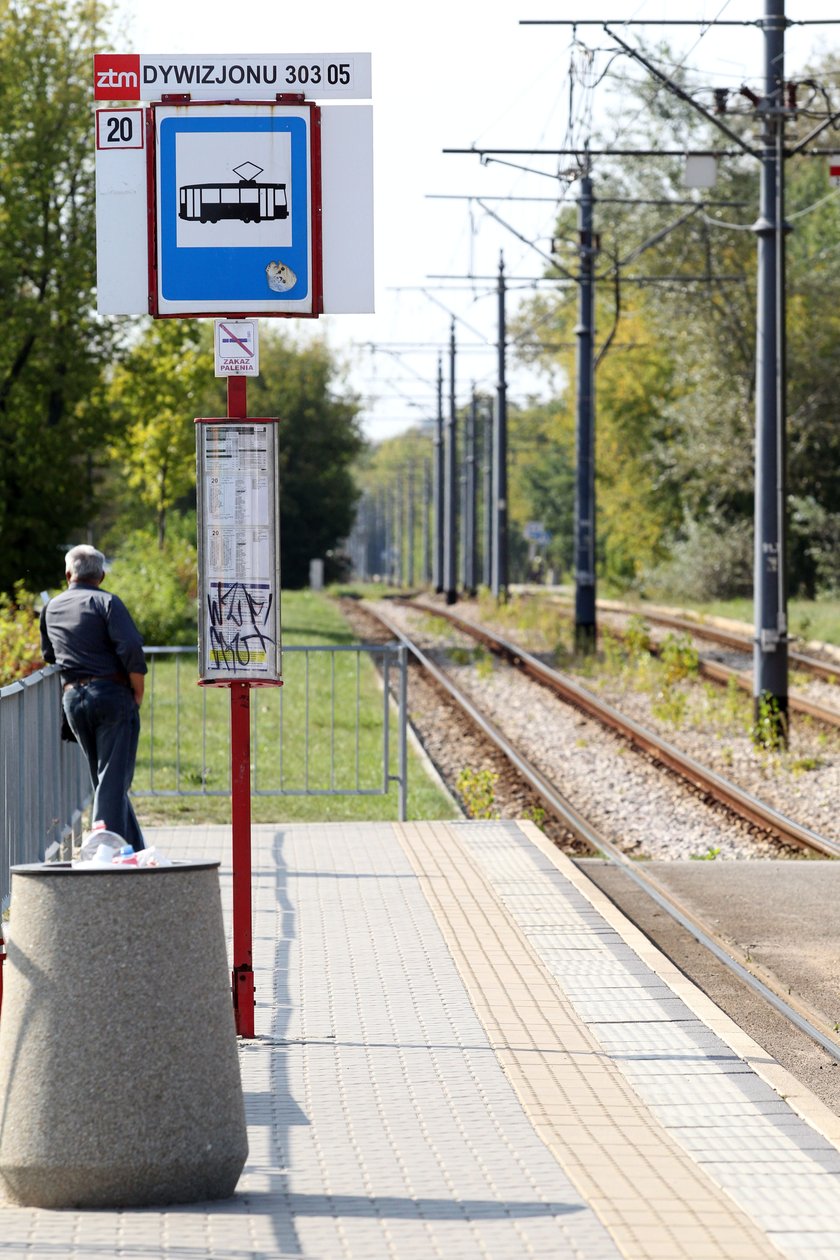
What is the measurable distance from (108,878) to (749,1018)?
158 inches

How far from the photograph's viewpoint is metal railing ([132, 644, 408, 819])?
1400 cm

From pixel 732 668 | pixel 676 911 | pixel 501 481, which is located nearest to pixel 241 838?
pixel 676 911

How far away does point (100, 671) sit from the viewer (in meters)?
10.6

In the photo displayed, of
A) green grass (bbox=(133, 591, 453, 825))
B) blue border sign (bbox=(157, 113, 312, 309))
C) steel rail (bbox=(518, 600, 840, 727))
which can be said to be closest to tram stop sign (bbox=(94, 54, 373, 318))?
blue border sign (bbox=(157, 113, 312, 309))

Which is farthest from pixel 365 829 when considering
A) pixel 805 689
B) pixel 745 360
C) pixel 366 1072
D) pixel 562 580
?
pixel 562 580

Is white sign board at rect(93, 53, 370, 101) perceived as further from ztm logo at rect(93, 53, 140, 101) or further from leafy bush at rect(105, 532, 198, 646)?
leafy bush at rect(105, 532, 198, 646)

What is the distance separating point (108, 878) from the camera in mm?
5555

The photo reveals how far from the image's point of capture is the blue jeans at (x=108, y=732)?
10656mm

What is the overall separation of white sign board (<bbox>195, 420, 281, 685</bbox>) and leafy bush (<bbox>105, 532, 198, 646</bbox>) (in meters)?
22.0

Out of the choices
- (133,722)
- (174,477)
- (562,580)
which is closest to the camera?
(133,722)

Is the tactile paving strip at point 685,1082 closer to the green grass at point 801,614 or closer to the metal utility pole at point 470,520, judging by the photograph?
the green grass at point 801,614

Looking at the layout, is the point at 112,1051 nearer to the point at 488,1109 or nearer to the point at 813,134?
the point at 488,1109

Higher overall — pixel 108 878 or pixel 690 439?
pixel 690 439

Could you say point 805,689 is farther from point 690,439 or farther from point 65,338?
point 690,439
